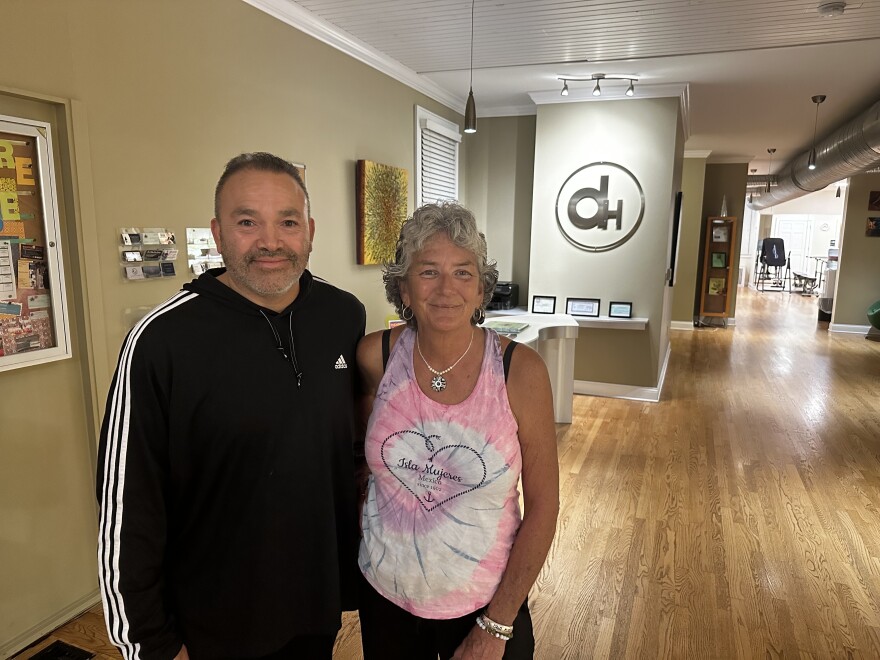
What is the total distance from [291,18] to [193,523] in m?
2.90

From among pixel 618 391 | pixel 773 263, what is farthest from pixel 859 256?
pixel 773 263

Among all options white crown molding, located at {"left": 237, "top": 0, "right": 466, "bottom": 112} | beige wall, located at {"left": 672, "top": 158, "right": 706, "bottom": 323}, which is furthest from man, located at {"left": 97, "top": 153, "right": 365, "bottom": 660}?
beige wall, located at {"left": 672, "top": 158, "right": 706, "bottom": 323}

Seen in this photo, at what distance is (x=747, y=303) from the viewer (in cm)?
1330

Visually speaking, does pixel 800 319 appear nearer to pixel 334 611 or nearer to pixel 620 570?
pixel 620 570

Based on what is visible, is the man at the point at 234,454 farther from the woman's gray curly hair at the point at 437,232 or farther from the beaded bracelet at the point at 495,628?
the beaded bracelet at the point at 495,628

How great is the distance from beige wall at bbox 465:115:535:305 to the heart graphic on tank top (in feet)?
15.9

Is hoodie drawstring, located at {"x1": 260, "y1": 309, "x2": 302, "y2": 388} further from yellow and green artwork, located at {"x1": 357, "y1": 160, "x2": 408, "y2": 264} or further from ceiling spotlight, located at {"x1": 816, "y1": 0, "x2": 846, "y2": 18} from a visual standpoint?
ceiling spotlight, located at {"x1": 816, "y1": 0, "x2": 846, "y2": 18}

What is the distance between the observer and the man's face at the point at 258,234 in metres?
1.21

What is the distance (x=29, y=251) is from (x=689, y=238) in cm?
911

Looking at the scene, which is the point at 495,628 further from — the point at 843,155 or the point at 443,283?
the point at 843,155

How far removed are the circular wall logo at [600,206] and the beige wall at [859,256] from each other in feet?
18.9

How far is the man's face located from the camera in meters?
1.21

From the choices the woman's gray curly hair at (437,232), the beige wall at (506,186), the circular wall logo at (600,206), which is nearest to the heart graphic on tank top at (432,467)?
the woman's gray curly hair at (437,232)

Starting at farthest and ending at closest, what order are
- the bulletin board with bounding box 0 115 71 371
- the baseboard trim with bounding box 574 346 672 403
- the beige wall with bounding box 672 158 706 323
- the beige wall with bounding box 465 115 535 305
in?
the beige wall with bounding box 672 158 706 323 → the beige wall with bounding box 465 115 535 305 → the baseboard trim with bounding box 574 346 672 403 → the bulletin board with bounding box 0 115 71 371
